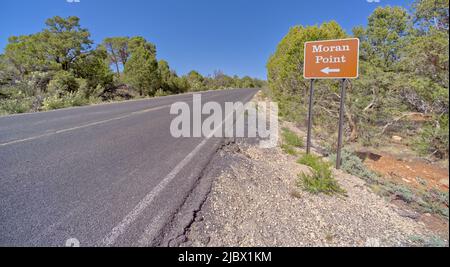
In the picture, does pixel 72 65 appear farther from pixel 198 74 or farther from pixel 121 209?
pixel 198 74

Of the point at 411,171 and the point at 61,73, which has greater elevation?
the point at 61,73

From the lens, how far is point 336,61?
14.1 feet

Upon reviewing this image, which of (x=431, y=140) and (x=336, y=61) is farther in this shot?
(x=336, y=61)

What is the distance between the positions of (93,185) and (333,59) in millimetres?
4845

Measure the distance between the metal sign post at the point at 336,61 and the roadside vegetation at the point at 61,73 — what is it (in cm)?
1551

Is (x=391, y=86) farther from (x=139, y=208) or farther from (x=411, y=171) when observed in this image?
(x=139, y=208)

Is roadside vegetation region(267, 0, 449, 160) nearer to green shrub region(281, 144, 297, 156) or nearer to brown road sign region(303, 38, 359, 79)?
brown road sign region(303, 38, 359, 79)

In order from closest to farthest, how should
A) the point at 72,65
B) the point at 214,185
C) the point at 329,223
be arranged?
the point at 329,223 → the point at 214,185 → the point at 72,65

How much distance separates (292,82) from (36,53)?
2265 cm

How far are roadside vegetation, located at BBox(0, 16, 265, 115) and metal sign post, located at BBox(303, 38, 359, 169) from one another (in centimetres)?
1551

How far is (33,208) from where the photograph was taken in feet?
8.26

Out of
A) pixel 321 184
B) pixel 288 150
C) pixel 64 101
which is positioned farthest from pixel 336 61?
pixel 64 101
